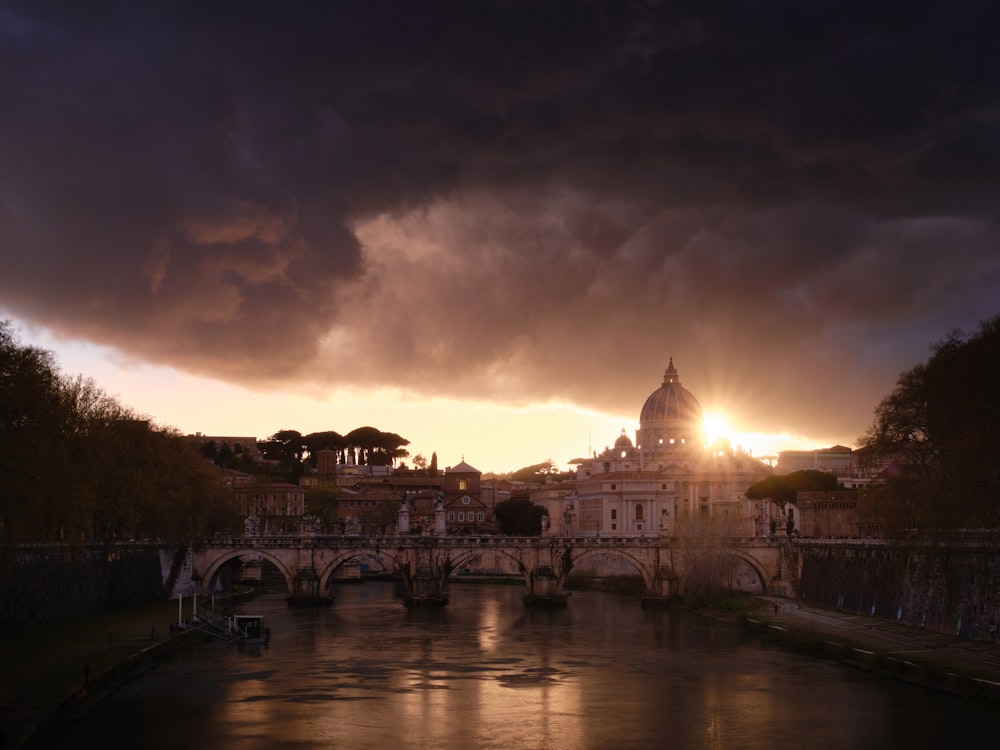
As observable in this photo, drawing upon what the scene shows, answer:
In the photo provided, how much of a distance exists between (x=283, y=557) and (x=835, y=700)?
5139 cm

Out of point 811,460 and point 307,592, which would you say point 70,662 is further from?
point 811,460

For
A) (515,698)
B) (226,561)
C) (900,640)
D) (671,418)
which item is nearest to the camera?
(515,698)

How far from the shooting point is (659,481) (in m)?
157

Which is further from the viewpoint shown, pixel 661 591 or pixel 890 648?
pixel 661 591

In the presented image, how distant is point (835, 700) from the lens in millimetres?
44375

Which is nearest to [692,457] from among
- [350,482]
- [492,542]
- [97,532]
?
[350,482]

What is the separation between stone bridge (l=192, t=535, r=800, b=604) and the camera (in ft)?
284

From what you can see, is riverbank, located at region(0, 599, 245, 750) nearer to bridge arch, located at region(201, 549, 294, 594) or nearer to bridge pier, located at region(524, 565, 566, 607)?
bridge arch, located at region(201, 549, 294, 594)

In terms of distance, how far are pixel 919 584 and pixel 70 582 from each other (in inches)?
1633

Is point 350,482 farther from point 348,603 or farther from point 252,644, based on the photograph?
point 252,644

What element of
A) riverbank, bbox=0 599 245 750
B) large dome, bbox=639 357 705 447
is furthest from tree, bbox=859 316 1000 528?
large dome, bbox=639 357 705 447

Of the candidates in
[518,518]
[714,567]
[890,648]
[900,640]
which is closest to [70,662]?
[890,648]

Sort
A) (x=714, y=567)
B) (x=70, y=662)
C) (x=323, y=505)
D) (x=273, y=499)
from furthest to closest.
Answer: (x=273, y=499) → (x=323, y=505) → (x=714, y=567) → (x=70, y=662)

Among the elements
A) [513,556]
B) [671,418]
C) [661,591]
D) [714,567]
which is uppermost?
[671,418]
